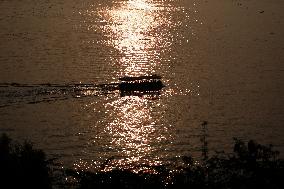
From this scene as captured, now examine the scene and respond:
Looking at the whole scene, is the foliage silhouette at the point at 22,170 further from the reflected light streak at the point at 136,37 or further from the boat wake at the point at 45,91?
the reflected light streak at the point at 136,37

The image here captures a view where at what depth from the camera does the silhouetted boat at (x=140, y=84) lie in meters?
93.2

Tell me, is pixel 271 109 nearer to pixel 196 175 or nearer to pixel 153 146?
pixel 153 146

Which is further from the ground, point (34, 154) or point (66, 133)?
point (66, 133)

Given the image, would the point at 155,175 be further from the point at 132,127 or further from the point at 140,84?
the point at 140,84

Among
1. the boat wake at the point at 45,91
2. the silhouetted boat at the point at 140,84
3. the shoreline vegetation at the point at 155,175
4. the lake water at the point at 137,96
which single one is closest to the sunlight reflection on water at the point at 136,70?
the lake water at the point at 137,96

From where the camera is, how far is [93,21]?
170 m

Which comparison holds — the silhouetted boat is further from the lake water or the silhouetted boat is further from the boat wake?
the lake water

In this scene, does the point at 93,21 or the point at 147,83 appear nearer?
the point at 147,83

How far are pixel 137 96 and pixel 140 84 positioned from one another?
4179 mm

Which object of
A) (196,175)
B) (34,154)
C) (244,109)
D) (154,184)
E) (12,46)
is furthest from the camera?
(12,46)

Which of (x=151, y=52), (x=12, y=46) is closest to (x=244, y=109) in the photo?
(x=151, y=52)

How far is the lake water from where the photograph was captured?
2758 inches

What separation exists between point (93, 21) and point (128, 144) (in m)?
106

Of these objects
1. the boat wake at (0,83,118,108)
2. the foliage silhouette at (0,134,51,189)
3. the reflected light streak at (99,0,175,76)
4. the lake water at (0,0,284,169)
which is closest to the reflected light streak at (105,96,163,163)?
the lake water at (0,0,284,169)
